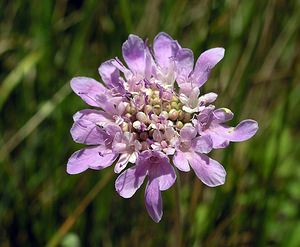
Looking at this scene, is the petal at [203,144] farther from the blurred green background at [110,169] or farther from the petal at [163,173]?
the blurred green background at [110,169]

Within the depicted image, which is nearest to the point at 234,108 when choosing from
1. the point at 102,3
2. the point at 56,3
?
the point at 102,3

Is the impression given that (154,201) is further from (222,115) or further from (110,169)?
(110,169)

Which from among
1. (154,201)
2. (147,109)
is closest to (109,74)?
(147,109)

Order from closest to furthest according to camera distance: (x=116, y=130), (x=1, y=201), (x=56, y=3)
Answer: (x=116, y=130)
(x=1, y=201)
(x=56, y=3)

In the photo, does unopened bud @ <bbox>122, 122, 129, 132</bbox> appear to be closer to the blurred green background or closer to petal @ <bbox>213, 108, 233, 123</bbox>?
petal @ <bbox>213, 108, 233, 123</bbox>

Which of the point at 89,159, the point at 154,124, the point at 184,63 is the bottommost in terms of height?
the point at 89,159

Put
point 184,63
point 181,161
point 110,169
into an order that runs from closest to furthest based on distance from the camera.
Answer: point 181,161 < point 184,63 < point 110,169

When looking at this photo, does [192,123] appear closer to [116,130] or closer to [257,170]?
[116,130]

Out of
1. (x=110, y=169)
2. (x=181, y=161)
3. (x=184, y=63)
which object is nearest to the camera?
(x=181, y=161)
